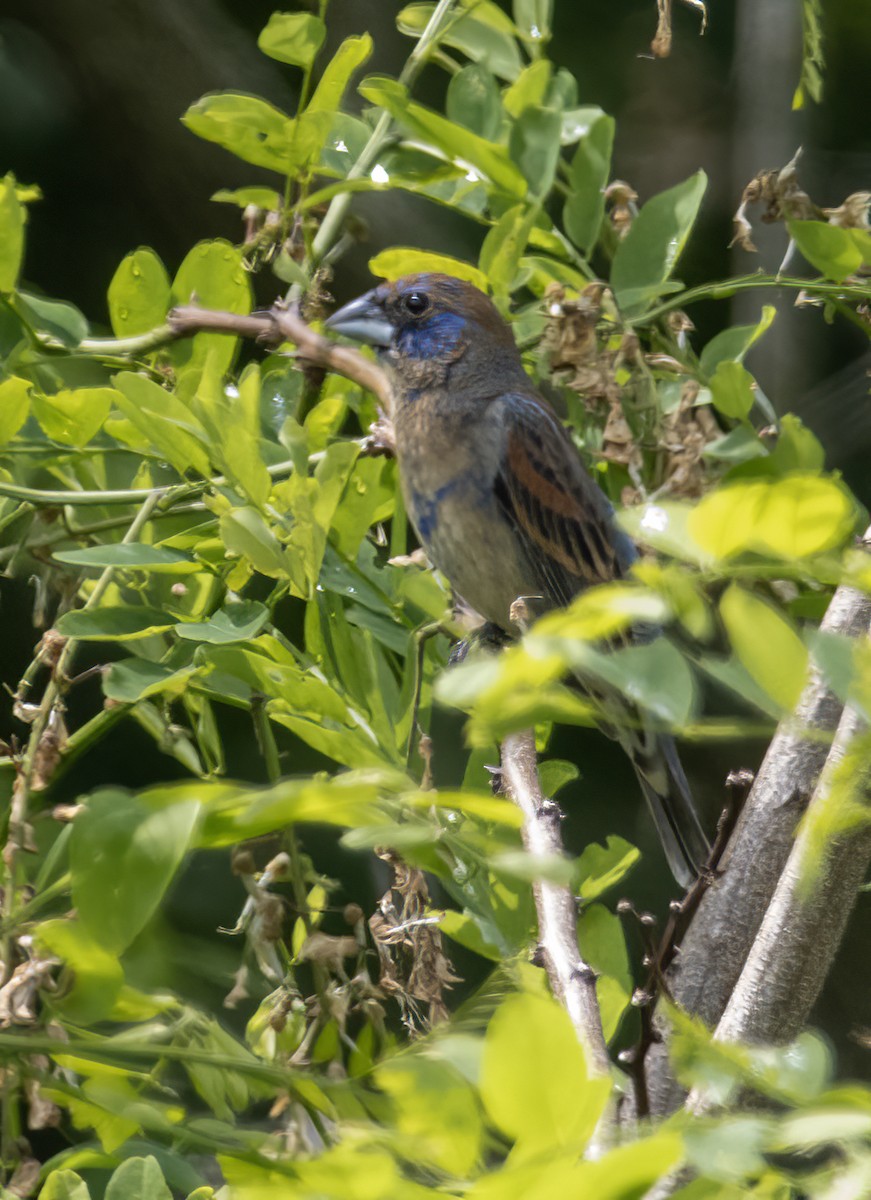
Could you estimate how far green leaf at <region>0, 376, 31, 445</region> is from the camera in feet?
5.26

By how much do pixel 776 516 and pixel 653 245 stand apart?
145 cm

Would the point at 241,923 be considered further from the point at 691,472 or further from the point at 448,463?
the point at 448,463

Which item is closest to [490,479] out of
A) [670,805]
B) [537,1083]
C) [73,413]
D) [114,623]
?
[670,805]

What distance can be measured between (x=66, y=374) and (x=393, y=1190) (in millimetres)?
2320

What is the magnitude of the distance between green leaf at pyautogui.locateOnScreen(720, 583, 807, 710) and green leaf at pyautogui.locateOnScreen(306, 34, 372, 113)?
3.96 feet

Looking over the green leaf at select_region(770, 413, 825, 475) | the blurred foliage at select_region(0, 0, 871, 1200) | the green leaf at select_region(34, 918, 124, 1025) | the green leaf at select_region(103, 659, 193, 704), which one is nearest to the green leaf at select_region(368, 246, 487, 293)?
the blurred foliage at select_region(0, 0, 871, 1200)

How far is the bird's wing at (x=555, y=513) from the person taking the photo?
284 cm

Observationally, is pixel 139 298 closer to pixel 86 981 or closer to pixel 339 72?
pixel 339 72

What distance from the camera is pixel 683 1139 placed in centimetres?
71

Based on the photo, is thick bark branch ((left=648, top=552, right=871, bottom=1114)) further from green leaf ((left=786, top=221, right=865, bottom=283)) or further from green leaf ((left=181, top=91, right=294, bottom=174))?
green leaf ((left=181, top=91, right=294, bottom=174))

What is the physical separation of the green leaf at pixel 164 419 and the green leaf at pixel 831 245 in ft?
2.83

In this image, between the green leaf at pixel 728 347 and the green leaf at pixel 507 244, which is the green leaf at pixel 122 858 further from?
the green leaf at pixel 728 347

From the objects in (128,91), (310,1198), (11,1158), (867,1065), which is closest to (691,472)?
(11,1158)

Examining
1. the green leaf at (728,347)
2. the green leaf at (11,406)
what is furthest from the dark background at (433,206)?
the green leaf at (11,406)
